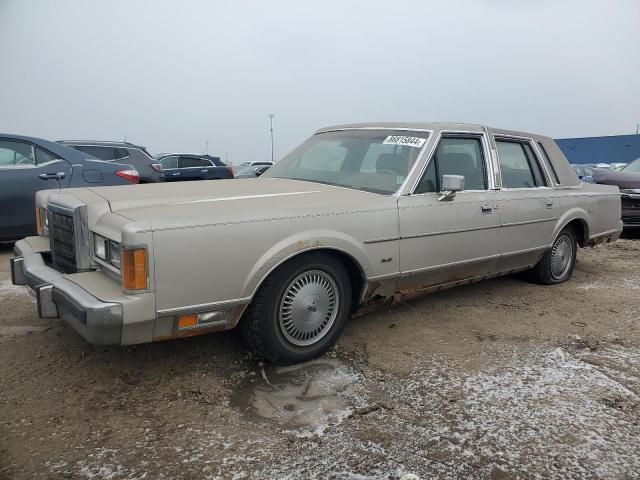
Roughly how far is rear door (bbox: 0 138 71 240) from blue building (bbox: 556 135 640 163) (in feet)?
124

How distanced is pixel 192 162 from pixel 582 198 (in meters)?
12.4

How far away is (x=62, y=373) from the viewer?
3.04m

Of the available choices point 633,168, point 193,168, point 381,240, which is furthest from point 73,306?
point 193,168

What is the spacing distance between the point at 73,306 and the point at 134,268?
15.2 inches

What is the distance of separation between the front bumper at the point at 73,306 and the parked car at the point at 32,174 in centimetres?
330

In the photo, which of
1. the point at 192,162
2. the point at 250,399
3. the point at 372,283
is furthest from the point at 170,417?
the point at 192,162

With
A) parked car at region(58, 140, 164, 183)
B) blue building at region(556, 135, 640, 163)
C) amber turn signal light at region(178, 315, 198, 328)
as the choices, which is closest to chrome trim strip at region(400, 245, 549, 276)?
amber turn signal light at region(178, 315, 198, 328)

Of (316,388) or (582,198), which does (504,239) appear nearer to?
(582,198)

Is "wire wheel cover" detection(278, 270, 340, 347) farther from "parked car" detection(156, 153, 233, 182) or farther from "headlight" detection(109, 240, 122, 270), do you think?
"parked car" detection(156, 153, 233, 182)

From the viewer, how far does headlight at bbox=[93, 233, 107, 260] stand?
9.41ft

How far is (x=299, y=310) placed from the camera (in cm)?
316

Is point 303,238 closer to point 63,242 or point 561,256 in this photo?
point 63,242

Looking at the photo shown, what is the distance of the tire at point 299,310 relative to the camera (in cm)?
301

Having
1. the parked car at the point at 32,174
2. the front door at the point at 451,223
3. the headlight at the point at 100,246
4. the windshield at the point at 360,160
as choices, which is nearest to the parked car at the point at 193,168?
the parked car at the point at 32,174
